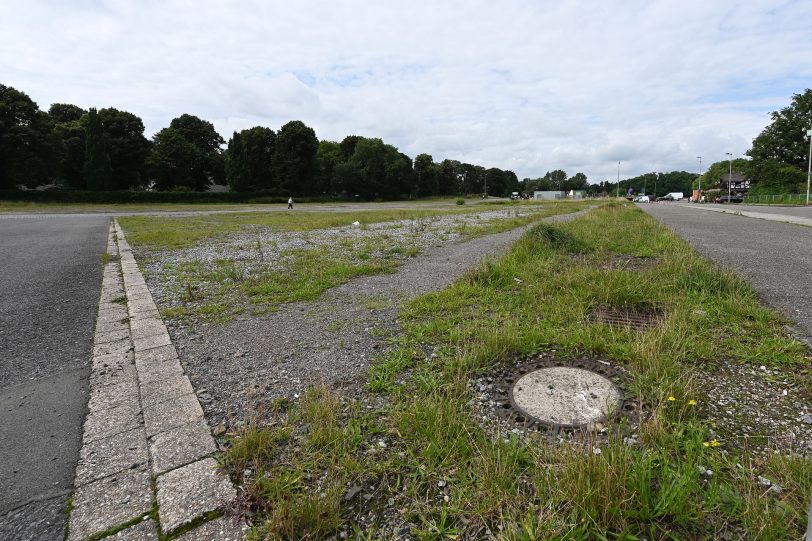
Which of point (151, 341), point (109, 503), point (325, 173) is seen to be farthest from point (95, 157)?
point (109, 503)

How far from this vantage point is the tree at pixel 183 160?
5362 cm

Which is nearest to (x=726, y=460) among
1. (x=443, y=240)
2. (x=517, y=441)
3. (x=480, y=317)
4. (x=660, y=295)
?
(x=517, y=441)

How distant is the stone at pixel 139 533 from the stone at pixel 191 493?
35 mm

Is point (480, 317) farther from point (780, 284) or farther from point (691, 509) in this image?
point (780, 284)

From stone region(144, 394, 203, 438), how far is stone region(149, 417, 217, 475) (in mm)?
59

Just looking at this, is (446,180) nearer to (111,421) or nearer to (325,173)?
(325,173)

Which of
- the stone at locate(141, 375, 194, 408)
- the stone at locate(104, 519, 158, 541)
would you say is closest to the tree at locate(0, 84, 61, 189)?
the stone at locate(141, 375, 194, 408)

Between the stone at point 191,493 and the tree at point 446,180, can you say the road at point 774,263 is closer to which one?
the stone at point 191,493

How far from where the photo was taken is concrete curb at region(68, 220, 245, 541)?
5.45ft

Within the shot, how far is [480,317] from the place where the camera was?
164 inches

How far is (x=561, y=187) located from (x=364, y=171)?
96332mm

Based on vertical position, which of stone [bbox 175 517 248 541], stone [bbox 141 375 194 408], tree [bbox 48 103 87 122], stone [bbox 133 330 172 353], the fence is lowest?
stone [bbox 175 517 248 541]

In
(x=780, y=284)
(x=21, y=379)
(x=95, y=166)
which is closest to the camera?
(x=21, y=379)

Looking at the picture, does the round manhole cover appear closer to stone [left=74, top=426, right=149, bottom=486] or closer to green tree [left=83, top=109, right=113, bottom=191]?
stone [left=74, top=426, right=149, bottom=486]
